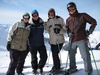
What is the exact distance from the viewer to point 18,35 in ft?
23.4

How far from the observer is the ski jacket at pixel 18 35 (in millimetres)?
7039

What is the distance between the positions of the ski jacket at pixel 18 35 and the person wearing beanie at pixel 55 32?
107 cm

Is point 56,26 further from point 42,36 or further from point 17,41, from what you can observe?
point 17,41

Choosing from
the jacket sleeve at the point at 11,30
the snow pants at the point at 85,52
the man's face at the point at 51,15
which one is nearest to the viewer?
the snow pants at the point at 85,52

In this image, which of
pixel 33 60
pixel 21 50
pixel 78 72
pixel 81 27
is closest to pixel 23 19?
pixel 21 50

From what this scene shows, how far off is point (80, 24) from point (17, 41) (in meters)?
2.62

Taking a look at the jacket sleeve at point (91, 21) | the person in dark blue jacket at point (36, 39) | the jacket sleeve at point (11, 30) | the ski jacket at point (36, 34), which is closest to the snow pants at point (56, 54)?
the person in dark blue jacket at point (36, 39)

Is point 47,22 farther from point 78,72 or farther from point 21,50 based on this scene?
point 78,72

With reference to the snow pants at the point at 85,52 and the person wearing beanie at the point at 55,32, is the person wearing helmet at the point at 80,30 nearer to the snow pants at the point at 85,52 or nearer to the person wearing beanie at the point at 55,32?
the snow pants at the point at 85,52

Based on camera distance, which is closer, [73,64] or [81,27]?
[81,27]

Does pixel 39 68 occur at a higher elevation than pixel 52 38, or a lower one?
lower

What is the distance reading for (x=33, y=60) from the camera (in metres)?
7.55

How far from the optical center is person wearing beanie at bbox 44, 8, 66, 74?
25.3 ft

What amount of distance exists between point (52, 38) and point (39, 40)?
681 mm
